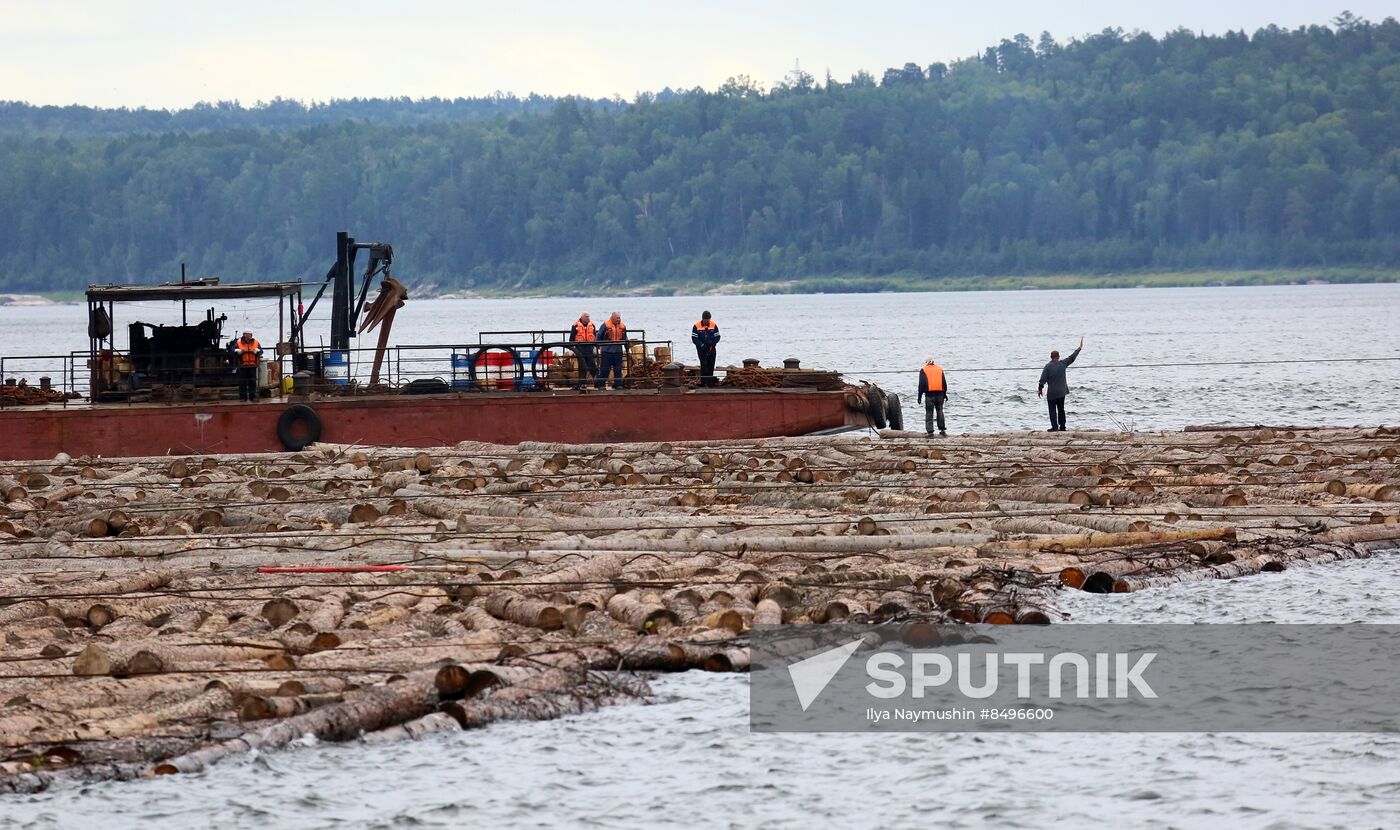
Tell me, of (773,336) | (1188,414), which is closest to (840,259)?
(773,336)

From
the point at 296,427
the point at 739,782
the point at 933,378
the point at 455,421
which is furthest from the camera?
the point at 933,378

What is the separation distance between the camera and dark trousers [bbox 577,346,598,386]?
2950cm

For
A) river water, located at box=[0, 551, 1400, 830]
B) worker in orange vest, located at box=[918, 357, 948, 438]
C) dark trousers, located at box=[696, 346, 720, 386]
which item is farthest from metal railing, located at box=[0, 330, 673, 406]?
river water, located at box=[0, 551, 1400, 830]

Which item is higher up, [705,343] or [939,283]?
[939,283]

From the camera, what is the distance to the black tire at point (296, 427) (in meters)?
27.6

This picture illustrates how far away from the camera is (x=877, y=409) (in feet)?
96.2

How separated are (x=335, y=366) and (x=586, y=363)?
4.08 meters

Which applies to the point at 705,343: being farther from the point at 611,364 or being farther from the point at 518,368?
the point at 518,368

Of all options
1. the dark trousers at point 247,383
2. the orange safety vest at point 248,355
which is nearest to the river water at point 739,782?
the dark trousers at point 247,383

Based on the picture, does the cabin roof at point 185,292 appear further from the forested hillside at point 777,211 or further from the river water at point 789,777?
the forested hillside at point 777,211

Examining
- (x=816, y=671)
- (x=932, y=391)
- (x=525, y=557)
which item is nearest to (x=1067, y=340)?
(x=932, y=391)

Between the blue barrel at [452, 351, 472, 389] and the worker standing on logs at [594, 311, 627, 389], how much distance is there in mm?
2045

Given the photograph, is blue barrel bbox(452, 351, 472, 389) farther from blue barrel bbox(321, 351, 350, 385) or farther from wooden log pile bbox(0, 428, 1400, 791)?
wooden log pile bbox(0, 428, 1400, 791)

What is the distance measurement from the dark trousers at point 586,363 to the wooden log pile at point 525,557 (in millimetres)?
3782
